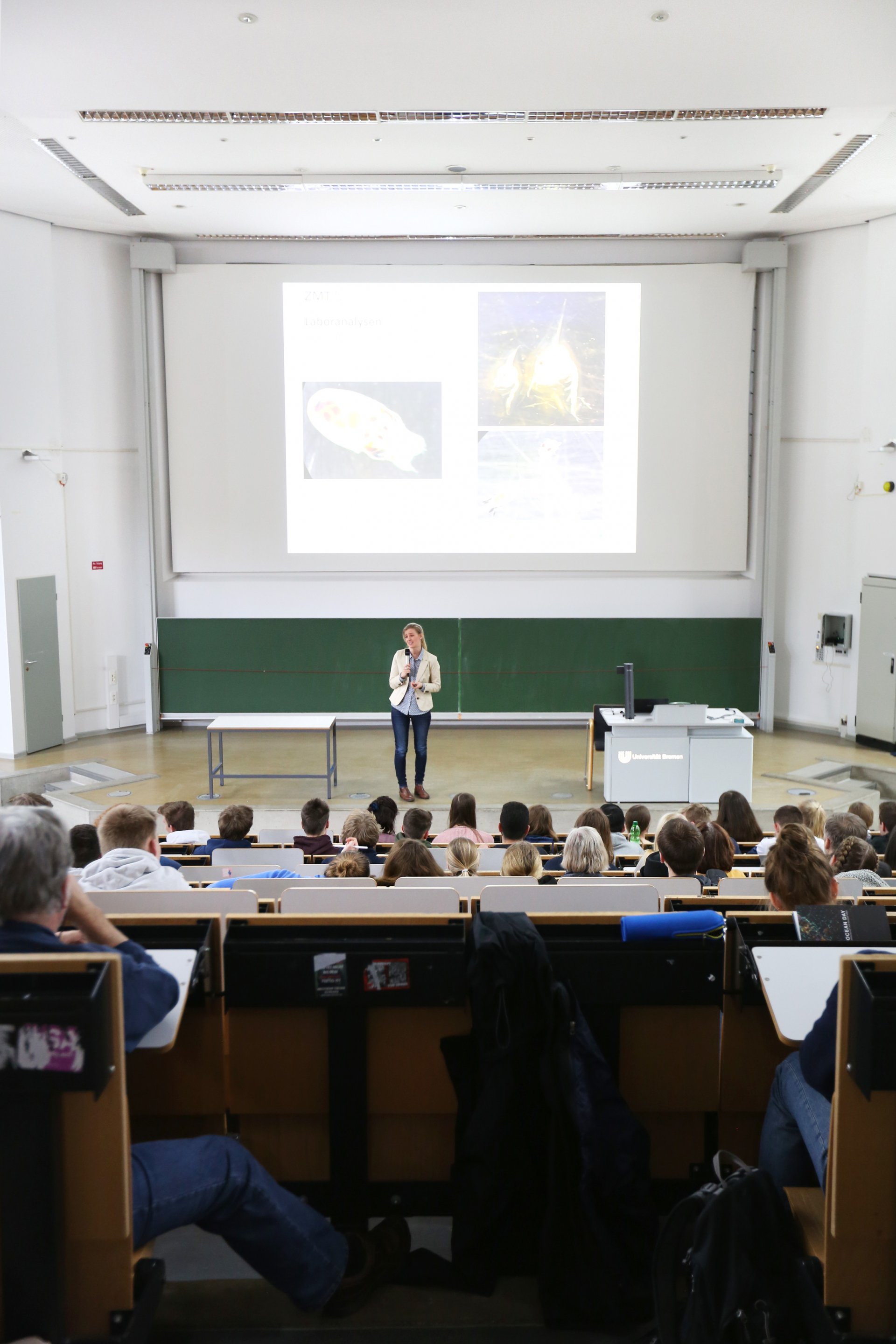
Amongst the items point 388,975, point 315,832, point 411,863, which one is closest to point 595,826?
point 411,863

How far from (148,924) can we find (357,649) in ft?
30.1

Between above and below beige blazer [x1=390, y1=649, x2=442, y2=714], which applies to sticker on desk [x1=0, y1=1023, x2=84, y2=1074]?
above

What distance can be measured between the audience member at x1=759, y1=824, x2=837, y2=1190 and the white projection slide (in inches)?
344

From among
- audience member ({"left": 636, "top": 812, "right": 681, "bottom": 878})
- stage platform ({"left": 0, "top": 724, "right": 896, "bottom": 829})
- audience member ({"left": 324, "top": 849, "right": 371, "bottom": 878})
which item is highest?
audience member ({"left": 324, "top": 849, "right": 371, "bottom": 878})

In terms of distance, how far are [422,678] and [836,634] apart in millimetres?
4976

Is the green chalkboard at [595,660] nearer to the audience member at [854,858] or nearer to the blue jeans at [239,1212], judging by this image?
the audience member at [854,858]

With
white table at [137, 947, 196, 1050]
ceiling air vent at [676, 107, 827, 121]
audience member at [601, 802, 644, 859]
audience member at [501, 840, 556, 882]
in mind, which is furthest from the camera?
ceiling air vent at [676, 107, 827, 121]

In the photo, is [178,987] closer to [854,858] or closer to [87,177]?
[854,858]

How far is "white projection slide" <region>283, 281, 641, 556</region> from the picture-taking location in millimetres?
11648

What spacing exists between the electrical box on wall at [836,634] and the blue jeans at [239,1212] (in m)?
9.86

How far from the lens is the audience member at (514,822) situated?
575 cm

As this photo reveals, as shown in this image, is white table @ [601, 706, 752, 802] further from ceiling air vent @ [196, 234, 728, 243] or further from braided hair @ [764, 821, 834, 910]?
braided hair @ [764, 821, 834, 910]

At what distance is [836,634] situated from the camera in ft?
37.9

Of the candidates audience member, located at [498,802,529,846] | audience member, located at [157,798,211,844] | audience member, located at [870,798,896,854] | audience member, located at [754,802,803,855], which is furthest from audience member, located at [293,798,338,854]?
audience member, located at [870,798,896,854]
